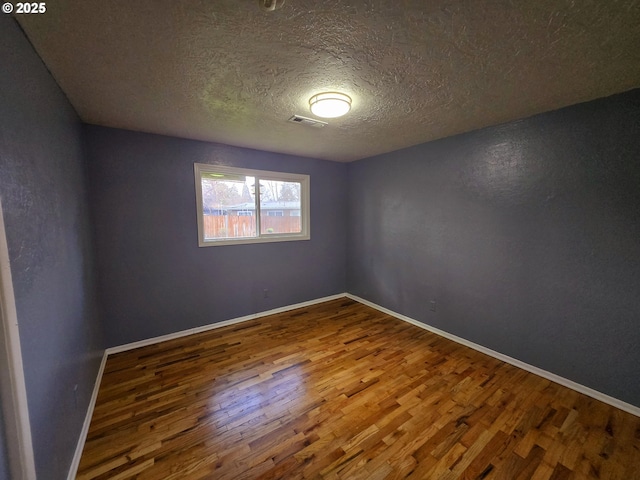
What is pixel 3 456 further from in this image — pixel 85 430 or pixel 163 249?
pixel 163 249

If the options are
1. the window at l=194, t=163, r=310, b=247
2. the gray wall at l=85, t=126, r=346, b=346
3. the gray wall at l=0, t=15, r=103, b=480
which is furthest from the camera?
the window at l=194, t=163, r=310, b=247

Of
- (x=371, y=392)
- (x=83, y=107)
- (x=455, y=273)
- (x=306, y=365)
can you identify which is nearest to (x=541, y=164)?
(x=455, y=273)

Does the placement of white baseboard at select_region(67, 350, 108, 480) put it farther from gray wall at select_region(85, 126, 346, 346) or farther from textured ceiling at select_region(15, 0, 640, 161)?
textured ceiling at select_region(15, 0, 640, 161)

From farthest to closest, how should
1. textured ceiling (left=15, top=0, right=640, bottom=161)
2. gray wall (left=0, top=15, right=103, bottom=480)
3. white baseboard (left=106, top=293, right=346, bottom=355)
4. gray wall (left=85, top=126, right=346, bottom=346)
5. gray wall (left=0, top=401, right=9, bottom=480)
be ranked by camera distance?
white baseboard (left=106, top=293, right=346, bottom=355) → gray wall (left=85, top=126, right=346, bottom=346) → textured ceiling (left=15, top=0, right=640, bottom=161) → gray wall (left=0, top=15, right=103, bottom=480) → gray wall (left=0, top=401, right=9, bottom=480)

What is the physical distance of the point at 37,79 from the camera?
4.22ft

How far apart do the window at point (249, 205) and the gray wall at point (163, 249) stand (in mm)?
108

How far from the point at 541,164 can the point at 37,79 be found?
367 cm

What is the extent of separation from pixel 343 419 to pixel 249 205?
2.73 metres

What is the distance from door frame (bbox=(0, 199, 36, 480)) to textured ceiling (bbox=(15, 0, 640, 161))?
109cm

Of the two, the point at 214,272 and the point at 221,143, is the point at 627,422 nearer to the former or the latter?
the point at 214,272

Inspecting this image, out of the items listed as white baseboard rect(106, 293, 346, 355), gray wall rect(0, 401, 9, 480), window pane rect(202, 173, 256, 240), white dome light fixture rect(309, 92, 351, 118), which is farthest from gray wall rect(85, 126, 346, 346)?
gray wall rect(0, 401, 9, 480)

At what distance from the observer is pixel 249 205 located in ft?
11.1

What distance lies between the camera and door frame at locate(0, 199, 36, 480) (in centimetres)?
82

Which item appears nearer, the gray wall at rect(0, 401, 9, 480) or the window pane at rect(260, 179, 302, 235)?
the gray wall at rect(0, 401, 9, 480)
